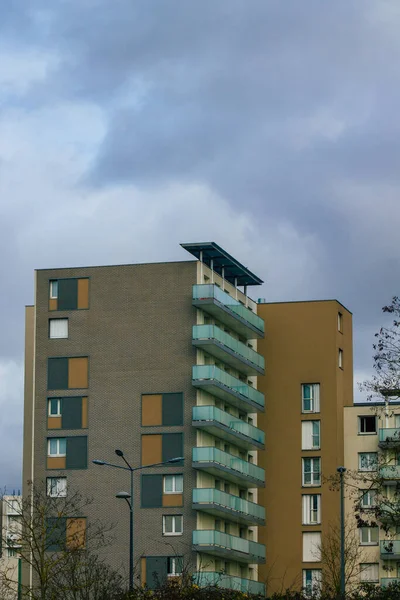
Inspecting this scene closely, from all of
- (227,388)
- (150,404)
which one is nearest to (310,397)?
(227,388)

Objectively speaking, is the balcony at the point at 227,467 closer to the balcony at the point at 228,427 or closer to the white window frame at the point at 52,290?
the balcony at the point at 228,427

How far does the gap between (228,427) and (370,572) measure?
1409 centimetres

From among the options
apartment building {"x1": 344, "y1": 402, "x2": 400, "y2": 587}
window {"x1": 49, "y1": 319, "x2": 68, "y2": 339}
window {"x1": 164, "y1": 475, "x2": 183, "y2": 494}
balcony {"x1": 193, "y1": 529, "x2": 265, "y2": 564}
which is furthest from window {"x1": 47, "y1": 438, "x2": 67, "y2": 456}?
apartment building {"x1": 344, "y1": 402, "x2": 400, "y2": 587}

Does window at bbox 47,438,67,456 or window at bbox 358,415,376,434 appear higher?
Answer: window at bbox 358,415,376,434

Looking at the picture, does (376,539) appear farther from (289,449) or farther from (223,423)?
(223,423)

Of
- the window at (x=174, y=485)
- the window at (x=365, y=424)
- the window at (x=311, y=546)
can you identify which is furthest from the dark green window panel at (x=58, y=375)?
the window at (x=365, y=424)

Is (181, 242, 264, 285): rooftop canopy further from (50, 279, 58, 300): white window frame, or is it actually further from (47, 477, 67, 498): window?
(47, 477, 67, 498): window

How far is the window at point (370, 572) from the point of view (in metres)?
91.7

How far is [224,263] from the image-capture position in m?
92.5

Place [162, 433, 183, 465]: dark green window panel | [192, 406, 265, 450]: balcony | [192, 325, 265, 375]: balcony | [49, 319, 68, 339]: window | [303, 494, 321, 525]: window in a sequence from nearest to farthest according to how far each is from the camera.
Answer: [192, 406, 265, 450]: balcony
[162, 433, 183, 465]: dark green window panel
[192, 325, 265, 375]: balcony
[49, 319, 68, 339]: window
[303, 494, 321, 525]: window

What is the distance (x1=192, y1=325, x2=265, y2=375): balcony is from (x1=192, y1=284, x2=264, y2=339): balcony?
1.21 m

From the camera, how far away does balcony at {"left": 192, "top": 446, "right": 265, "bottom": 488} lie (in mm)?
84500

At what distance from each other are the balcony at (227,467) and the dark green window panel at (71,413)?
7.74m

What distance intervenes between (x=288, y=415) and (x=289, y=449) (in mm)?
2216
